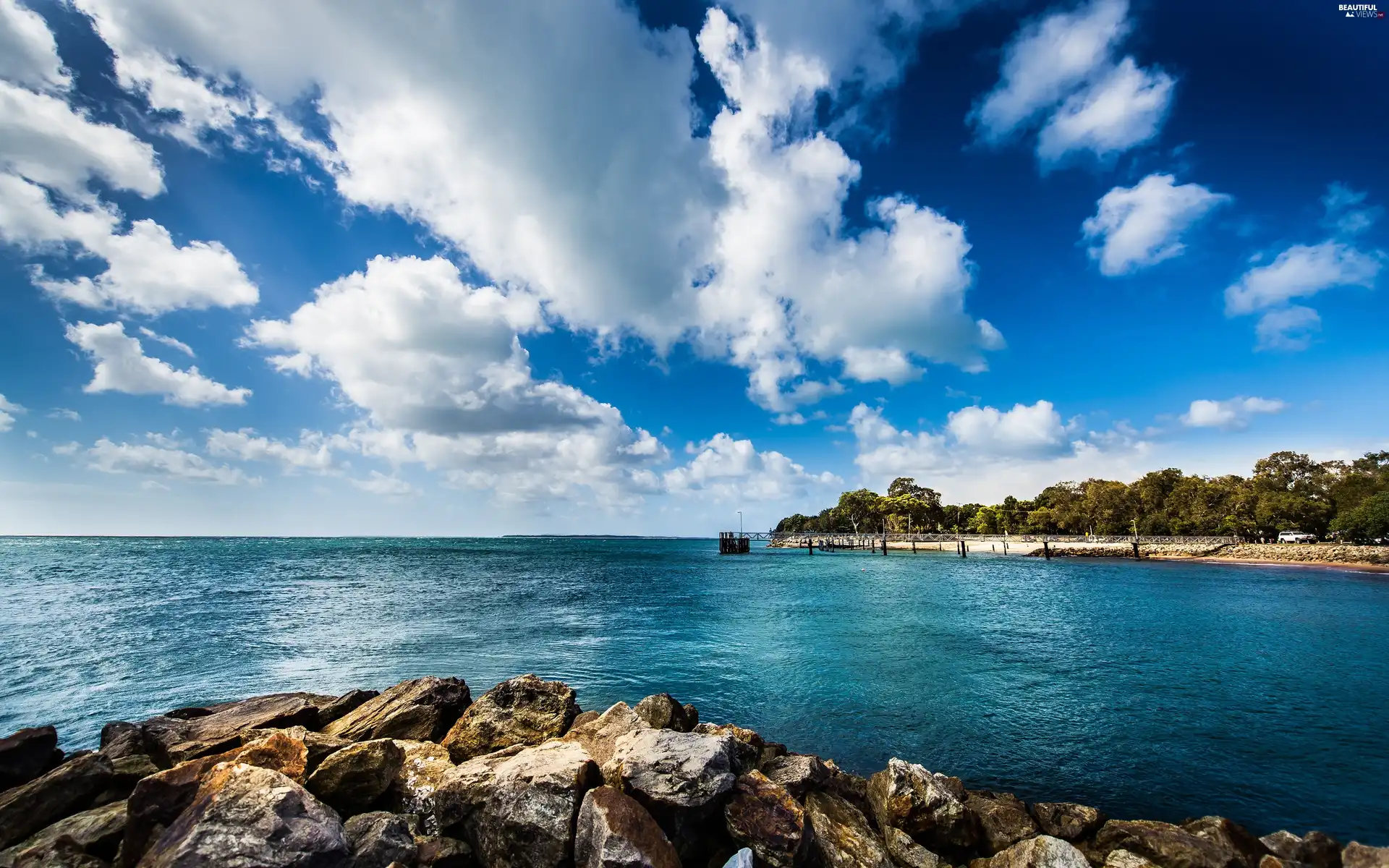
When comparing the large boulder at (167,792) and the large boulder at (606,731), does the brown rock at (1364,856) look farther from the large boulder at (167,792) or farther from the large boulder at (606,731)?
the large boulder at (167,792)

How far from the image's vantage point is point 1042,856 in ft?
22.7

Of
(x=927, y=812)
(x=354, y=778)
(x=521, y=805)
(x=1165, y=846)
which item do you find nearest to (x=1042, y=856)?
(x=927, y=812)

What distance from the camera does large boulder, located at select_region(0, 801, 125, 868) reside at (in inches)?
247

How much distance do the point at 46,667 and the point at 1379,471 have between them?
484 feet

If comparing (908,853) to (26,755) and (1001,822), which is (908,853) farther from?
(26,755)

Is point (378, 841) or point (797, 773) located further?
point (797, 773)

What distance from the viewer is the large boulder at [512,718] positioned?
9570 millimetres

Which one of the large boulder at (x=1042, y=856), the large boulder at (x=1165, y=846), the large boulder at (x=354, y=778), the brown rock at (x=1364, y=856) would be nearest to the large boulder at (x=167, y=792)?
the large boulder at (x=354, y=778)

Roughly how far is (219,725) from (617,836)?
8.89 meters

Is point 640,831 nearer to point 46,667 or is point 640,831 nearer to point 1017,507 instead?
point 46,667

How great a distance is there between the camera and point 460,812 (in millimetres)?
7160

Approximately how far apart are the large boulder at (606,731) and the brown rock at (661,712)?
0.72 feet

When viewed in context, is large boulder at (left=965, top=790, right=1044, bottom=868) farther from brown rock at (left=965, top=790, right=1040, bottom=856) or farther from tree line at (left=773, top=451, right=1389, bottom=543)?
tree line at (left=773, top=451, right=1389, bottom=543)

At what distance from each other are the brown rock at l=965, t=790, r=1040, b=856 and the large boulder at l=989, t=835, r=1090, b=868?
37.3 inches
